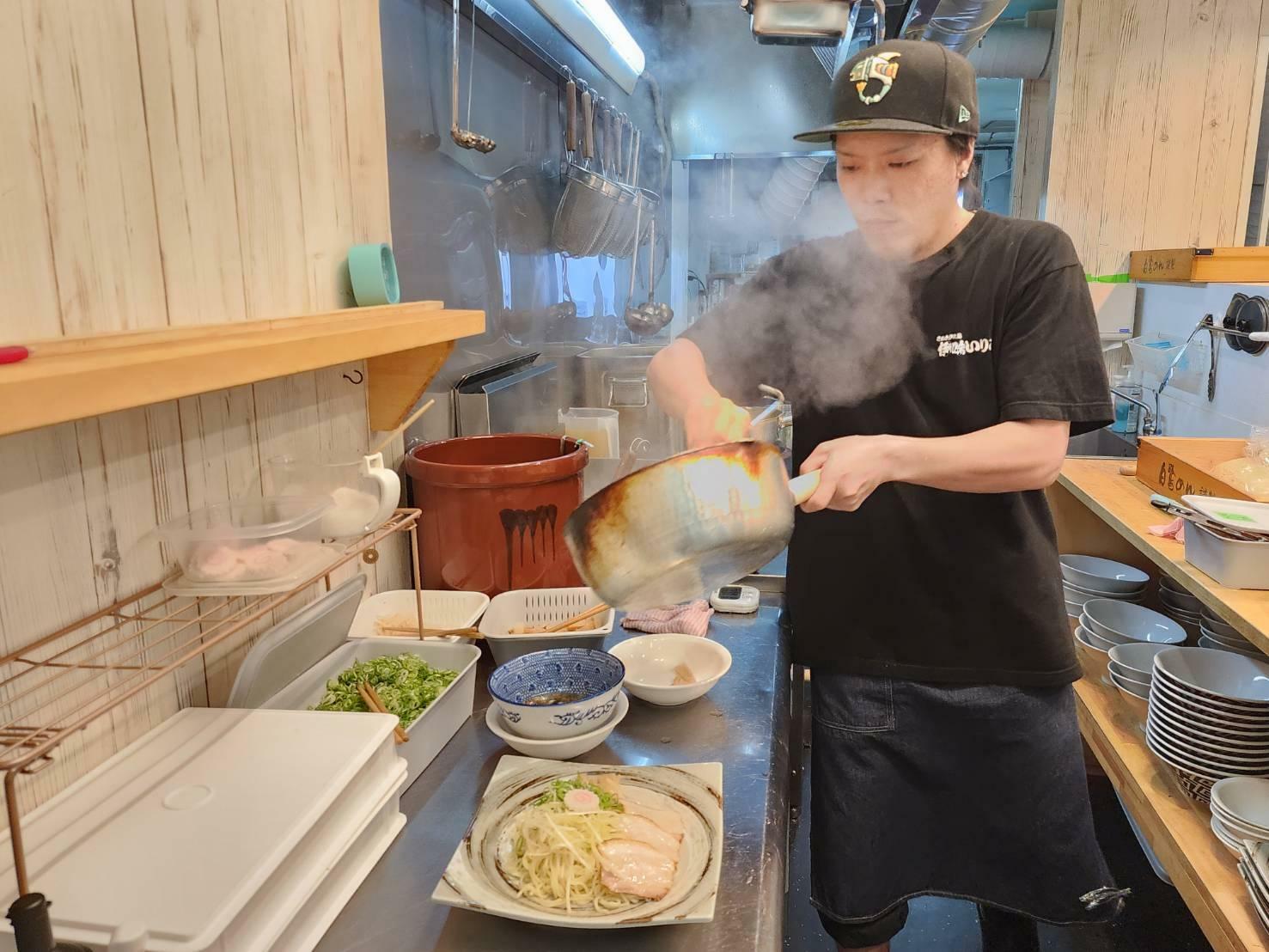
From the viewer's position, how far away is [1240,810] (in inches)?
71.8

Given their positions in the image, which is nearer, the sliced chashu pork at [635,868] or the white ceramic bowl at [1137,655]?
the sliced chashu pork at [635,868]

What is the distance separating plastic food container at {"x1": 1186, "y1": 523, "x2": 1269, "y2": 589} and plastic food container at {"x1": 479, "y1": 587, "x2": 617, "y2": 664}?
1347 millimetres

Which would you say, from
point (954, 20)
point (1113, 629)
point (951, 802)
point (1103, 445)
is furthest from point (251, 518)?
point (1103, 445)

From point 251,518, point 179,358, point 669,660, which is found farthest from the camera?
point 669,660

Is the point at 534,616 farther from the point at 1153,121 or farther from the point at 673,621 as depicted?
the point at 1153,121

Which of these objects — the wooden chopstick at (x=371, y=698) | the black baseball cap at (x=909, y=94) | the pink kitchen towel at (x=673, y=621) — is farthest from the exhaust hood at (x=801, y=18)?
the wooden chopstick at (x=371, y=698)

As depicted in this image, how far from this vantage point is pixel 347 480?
4.52ft

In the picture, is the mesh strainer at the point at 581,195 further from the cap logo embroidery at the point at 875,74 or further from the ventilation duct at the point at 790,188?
the cap logo embroidery at the point at 875,74

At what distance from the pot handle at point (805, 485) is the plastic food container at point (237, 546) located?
651mm

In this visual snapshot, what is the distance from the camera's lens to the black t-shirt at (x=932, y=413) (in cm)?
157

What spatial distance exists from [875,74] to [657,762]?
1175 mm

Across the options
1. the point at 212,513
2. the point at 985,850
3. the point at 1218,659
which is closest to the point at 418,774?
the point at 212,513

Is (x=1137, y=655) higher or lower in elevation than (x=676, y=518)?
lower

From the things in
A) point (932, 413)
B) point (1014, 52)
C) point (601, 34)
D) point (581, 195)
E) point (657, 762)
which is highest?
point (1014, 52)
